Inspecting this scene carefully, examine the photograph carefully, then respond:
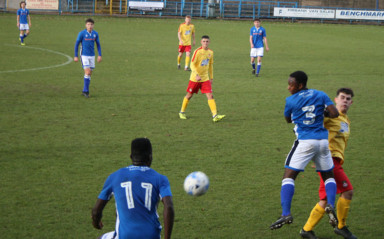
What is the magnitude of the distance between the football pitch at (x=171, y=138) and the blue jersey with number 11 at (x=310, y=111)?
59.7 inches

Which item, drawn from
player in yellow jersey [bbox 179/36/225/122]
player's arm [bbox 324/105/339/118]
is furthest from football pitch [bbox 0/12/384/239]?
player's arm [bbox 324/105/339/118]

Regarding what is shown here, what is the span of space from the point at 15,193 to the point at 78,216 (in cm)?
142

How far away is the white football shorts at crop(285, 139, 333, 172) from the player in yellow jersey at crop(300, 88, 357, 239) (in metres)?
0.30

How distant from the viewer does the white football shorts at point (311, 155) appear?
6562 millimetres

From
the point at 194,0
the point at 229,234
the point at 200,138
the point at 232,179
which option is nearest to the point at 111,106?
the point at 200,138

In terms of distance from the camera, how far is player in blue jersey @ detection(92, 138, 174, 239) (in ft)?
15.2

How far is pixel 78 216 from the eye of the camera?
23.9 ft

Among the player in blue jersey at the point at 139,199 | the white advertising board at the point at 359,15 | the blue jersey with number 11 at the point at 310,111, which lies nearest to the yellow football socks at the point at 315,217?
the blue jersey with number 11 at the point at 310,111

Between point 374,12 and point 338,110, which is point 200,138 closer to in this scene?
point 338,110

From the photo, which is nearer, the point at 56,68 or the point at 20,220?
the point at 20,220

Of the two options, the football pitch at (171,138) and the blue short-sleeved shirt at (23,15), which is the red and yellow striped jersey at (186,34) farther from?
the blue short-sleeved shirt at (23,15)

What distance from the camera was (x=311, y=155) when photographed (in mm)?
6613

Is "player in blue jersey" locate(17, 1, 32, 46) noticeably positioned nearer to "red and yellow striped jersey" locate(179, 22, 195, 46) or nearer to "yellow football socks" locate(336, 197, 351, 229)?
"red and yellow striped jersey" locate(179, 22, 195, 46)

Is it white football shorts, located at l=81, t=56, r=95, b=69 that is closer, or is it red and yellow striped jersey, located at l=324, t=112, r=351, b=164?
red and yellow striped jersey, located at l=324, t=112, r=351, b=164
